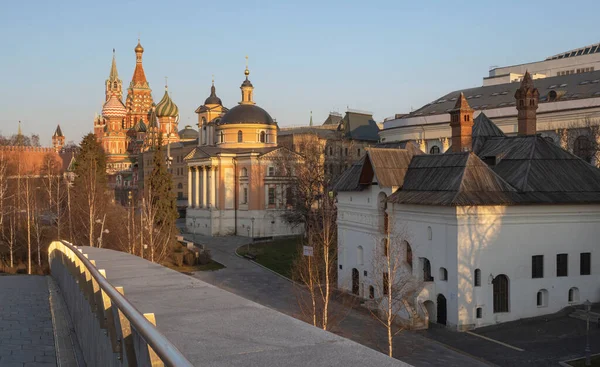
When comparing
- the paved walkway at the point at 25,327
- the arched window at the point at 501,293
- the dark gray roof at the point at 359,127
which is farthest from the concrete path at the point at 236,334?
the dark gray roof at the point at 359,127

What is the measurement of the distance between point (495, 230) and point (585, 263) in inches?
220

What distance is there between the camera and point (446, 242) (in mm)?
29781

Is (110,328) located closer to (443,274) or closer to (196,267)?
(443,274)

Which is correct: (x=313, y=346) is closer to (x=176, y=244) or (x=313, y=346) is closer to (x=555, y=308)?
(x=555, y=308)

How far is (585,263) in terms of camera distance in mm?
31500

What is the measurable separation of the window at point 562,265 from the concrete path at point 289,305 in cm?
810

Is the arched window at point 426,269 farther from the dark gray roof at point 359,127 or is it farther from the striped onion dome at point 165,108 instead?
the striped onion dome at point 165,108

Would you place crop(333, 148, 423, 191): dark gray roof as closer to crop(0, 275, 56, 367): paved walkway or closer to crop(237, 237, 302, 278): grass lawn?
crop(237, 237, 302, 278): grass lawn

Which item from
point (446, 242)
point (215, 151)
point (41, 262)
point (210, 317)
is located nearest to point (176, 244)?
point (41, 262)

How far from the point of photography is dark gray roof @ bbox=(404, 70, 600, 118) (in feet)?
185

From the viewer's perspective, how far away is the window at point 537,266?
99.8 feet

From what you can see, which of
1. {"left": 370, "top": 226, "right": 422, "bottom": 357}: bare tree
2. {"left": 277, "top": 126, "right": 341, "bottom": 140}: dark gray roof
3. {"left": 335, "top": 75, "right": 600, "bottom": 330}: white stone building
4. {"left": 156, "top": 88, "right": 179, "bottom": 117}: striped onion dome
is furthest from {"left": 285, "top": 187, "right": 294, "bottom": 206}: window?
{"left": 156, "top": 88, "right": 179, "bottom": 117}: striped onion dome

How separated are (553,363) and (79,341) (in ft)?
58.9

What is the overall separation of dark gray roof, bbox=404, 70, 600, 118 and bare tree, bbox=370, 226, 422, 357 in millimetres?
30373
